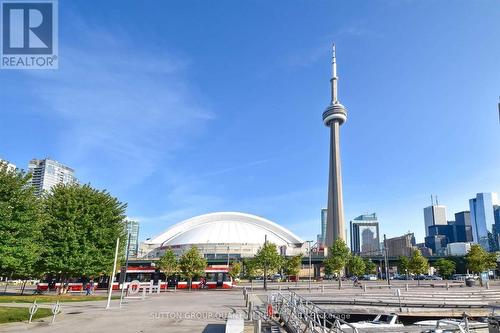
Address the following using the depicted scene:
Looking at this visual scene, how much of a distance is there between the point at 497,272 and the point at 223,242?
328ft

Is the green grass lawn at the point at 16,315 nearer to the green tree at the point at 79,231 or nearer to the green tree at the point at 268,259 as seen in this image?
the green tree at the point at 79,231

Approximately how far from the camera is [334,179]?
551ft

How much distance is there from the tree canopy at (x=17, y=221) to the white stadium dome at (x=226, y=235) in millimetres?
89817

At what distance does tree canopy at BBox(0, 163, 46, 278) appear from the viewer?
105ft

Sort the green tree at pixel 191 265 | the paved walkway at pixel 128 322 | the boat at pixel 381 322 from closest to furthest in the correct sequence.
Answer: the paved walkway at pixel 128 322
the boat at pixel 381 322
the green tree at pixel 191 265

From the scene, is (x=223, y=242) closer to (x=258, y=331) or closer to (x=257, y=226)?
(x=257, y=226)

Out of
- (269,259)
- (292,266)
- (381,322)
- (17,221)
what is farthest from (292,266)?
(17,221)

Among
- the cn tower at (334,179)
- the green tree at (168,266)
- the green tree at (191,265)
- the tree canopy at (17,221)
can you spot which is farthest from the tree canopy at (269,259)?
the cn tower at (334,179)

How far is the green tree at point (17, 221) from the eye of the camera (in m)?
31.9

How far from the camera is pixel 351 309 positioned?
28.8 m

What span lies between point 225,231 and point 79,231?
106221 mm

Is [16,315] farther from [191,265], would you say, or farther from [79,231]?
[191,265]

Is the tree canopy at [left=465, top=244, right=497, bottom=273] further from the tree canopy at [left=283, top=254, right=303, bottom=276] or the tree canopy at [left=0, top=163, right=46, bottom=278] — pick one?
the tree canopy at [left=0, top=163, right=46, bottom=278]

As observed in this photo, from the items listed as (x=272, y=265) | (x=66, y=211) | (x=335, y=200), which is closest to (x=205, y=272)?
(x=272, y=265)
